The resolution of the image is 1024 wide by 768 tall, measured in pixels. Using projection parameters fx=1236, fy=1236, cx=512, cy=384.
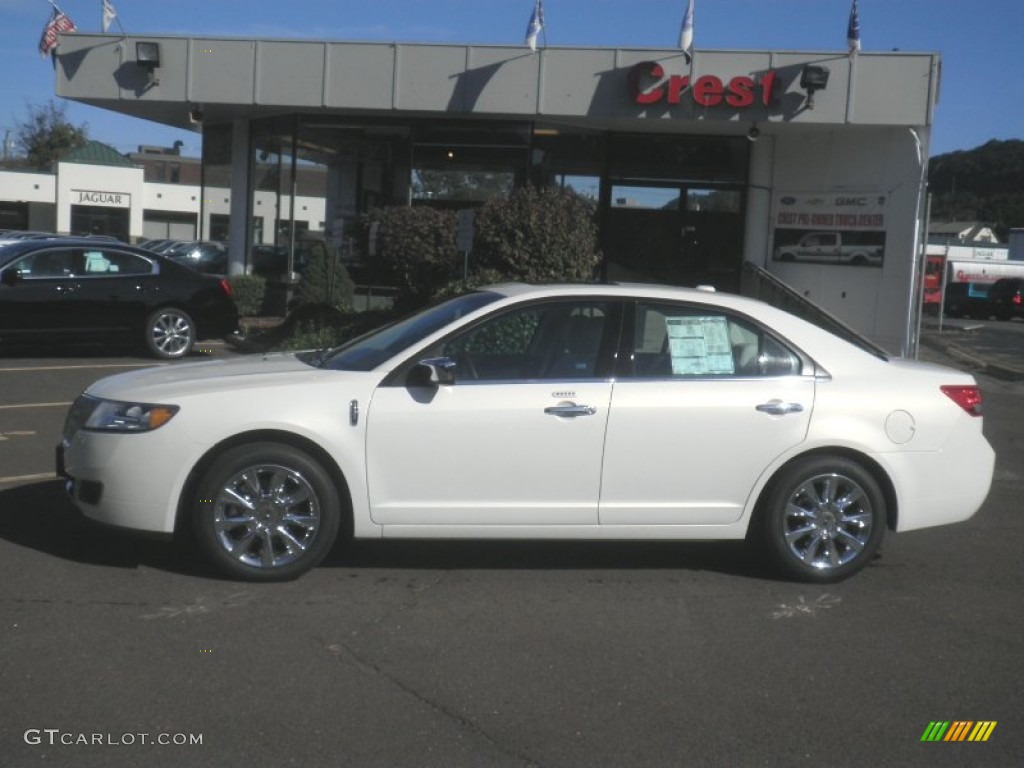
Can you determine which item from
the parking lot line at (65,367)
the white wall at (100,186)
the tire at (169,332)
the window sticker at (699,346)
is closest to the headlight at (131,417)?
the window sticker at (699,346)

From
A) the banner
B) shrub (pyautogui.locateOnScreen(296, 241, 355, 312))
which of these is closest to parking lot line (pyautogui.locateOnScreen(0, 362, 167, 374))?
shrub (pyautogui.locateOnScreen(296, 241, 355, 312))

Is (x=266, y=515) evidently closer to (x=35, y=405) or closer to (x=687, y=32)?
(x=35, y=405)

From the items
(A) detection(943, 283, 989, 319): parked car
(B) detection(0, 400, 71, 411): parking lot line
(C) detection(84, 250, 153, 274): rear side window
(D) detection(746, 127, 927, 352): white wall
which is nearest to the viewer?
(B) detection(0, 400, 71, 411): parking lot line

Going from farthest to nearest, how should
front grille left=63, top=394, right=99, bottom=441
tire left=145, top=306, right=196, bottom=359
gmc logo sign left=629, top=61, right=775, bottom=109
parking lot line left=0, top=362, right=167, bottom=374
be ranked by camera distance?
gmc logo sign left=629, top=61, right=775, bottom=109 → tire left=145, top=306, right=196, bottom=359 → parking lot line left=0, top=362, right=167, bottom=374 → front grille left=63, top=394, right=99, bottom=441

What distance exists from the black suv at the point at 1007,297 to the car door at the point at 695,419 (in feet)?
128

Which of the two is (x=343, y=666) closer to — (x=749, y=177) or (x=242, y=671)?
(x=242, y=671)

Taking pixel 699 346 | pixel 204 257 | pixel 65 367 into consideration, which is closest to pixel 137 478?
pixel 699 346

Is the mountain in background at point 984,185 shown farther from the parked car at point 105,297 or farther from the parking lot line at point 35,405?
the parking lot line at point 35,405

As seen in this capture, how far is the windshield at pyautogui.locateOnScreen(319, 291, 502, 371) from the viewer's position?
258 inches

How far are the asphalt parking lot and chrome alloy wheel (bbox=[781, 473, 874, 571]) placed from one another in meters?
0.20

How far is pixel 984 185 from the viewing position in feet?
351

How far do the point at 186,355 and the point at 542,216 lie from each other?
511 centimetres

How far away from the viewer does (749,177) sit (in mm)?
20672

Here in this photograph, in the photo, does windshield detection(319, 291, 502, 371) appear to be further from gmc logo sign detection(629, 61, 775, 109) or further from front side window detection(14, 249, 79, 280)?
gmc logo sign detection(629, 61, 775, 109)
